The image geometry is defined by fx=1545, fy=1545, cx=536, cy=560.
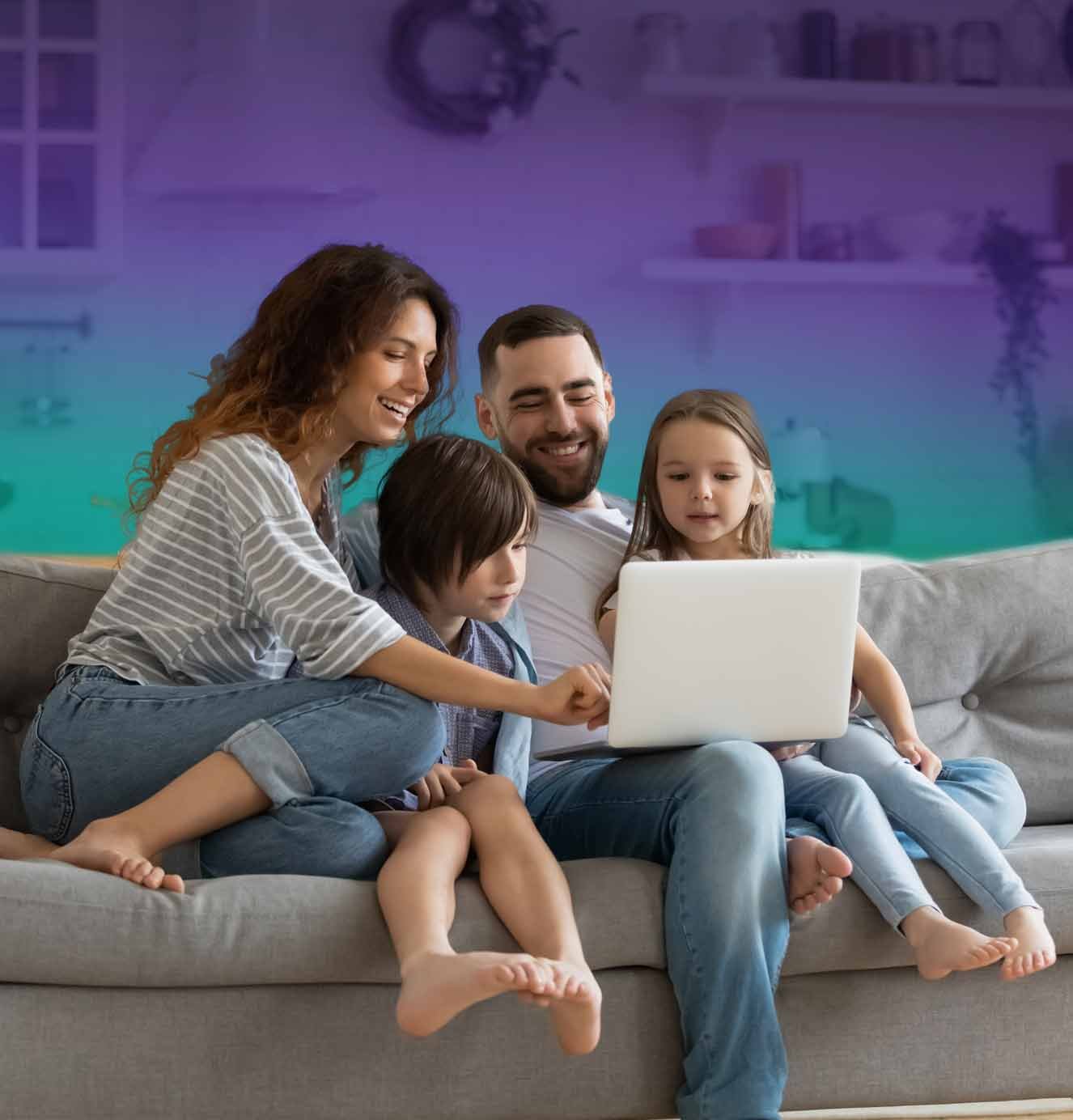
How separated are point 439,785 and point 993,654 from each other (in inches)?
36.3

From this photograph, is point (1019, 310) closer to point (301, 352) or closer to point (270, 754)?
point (301, 352)

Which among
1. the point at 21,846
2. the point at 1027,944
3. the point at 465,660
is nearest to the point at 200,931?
the point at 21,846

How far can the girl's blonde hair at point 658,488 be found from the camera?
2.02 metres

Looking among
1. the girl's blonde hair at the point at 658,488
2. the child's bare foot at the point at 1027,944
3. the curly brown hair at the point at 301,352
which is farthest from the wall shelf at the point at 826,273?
the child's bare foot at the point at 1027,944

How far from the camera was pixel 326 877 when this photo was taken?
158 cm

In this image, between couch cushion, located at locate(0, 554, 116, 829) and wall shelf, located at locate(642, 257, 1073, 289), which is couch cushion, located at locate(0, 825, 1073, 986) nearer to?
couch cushion, located at locate(0, 554, 116, 829)

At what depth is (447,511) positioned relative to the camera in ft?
6.00

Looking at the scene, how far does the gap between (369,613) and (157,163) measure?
2575 millimetres

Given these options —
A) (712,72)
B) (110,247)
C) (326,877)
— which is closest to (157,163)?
(110,247)

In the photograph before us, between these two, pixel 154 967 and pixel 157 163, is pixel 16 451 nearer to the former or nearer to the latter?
pixel 157 163

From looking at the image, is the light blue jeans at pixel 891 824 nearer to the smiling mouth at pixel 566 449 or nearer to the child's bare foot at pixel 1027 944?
the child's bare foot at pixel 1027 944

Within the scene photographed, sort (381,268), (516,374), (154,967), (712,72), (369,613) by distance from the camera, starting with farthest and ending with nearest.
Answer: (712,72) → (516,374) → (381,268) → (369,613) → (154,967)

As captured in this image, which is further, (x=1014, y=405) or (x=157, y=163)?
(x=1014, y=405)

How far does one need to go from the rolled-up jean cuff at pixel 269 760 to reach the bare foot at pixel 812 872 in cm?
51
